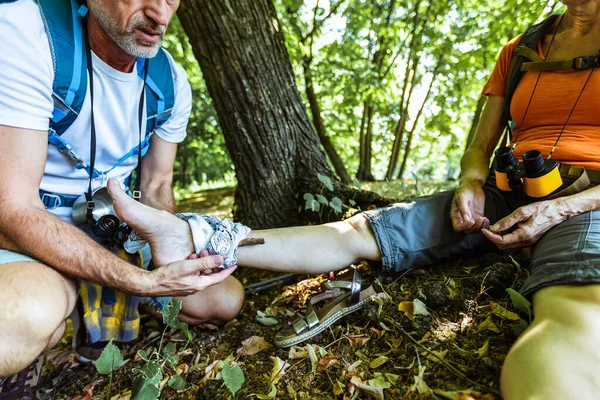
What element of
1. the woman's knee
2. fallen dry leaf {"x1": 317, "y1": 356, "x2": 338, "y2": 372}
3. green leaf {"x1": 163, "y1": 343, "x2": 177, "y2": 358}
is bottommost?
the woman's knee

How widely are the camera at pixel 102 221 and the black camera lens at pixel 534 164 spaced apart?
1913mm

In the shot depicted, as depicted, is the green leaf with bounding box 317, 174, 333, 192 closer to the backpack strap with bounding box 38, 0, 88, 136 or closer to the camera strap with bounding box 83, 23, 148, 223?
the camera strap with bounding box 83, 23, 148, 223

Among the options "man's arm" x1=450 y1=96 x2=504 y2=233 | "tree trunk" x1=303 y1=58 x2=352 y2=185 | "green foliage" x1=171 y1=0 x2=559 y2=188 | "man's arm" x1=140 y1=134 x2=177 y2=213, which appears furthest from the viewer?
"tree trunk" x1=303 y1=58 x2=352 y2=185

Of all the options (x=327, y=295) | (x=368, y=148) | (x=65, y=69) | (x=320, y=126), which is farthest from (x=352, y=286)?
(x=368, y=148)

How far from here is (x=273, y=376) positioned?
61.4 inches

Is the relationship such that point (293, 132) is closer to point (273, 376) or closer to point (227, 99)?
point (227, 99)

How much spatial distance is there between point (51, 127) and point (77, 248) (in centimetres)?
60

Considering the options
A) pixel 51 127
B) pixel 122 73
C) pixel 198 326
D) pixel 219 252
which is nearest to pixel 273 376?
pixel 219 252

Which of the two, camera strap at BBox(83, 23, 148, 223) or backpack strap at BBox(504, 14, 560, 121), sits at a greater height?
backpack strap at BBox(504, 14, 560, 121)

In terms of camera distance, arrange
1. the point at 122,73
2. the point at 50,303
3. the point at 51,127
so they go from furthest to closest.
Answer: the point at 122,73
the point at 51,127
the point at 50,303

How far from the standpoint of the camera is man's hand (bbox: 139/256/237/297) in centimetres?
169

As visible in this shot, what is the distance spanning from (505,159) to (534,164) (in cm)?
16

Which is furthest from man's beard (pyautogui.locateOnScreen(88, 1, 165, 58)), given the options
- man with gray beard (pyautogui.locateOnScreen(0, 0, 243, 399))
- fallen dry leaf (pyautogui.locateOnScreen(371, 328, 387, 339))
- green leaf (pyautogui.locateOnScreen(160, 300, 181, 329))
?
fallen dry leaf (pyautogui.locateOnScreen(371, 328, 387, 339))

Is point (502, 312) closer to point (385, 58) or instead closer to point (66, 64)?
point (66, 64)
